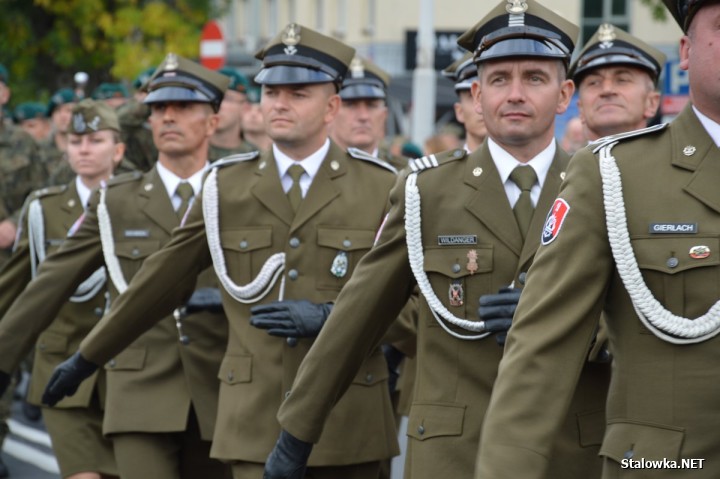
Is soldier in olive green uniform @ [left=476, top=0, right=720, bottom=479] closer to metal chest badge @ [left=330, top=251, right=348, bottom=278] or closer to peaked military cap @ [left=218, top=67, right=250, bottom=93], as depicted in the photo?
metal chest badge @ [left=330, top=251, right=348, bottom=278]

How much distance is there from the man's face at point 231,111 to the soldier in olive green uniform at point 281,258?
432 centimetres

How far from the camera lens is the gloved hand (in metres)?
4.71

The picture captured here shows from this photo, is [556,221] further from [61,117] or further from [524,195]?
[61,117]

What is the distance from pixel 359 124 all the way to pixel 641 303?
6311mm

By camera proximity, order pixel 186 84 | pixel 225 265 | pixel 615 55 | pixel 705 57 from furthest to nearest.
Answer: pixel 186 84 → pixel 615 55 → pixel 225 265 → pixel 705 57

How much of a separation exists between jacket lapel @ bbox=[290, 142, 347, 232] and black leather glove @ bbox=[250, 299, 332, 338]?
0.48 m

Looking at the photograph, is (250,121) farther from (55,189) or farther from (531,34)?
(531,34)

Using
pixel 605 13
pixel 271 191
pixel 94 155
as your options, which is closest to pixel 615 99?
pixel 271 191

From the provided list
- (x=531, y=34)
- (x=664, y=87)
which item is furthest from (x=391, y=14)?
(x=531, y=34)

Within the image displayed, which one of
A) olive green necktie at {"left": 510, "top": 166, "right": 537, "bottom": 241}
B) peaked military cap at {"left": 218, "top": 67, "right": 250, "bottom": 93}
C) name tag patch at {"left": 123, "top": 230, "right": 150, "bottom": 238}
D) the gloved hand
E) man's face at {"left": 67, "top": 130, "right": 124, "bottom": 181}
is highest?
peaked military cap at {"left": 218, "top": 67, "right": 250, "bottom": 93}

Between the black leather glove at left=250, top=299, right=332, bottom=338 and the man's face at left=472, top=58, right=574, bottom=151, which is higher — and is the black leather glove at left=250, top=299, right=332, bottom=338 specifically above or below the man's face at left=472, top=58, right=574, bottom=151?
below

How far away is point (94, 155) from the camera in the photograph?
9.02 metres

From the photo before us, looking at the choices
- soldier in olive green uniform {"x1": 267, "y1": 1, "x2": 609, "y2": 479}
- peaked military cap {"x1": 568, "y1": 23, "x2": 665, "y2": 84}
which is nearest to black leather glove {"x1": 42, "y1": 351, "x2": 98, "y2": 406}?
soldier in olive green uniform {"x1": 267, "y1": 1, "x2": 609, "y2": 479}

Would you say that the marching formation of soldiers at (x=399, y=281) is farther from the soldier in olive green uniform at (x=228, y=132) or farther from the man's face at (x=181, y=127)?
the soldier in olive green uniform at (x=228, y=132)
